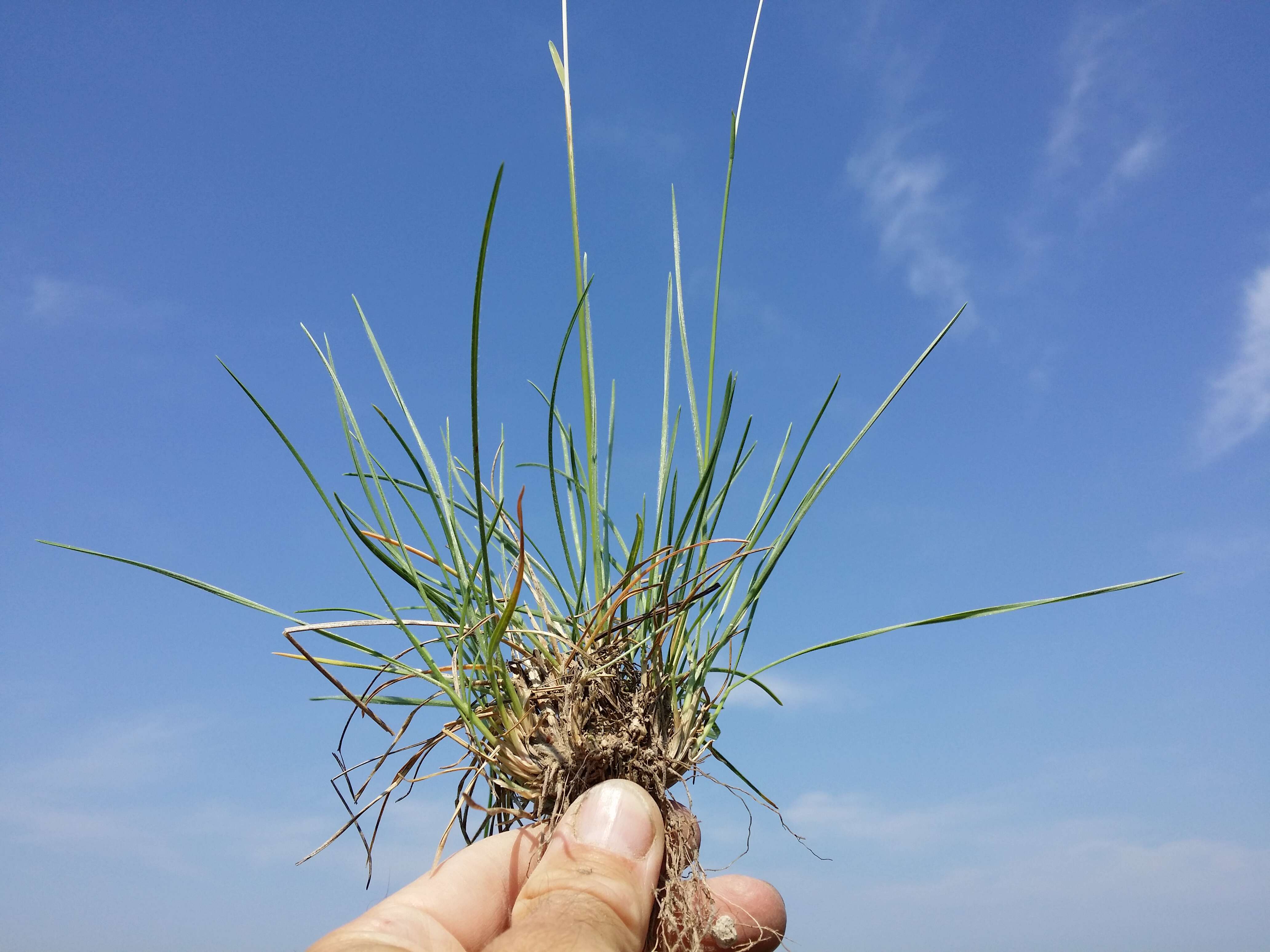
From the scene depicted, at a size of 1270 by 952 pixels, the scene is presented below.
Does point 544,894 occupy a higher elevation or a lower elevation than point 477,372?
lower

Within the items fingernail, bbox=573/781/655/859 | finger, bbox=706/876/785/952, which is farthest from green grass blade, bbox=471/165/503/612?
finger, bbox=706/876/785/952

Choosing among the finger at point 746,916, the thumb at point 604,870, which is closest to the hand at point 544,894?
the thumb at point 604,870

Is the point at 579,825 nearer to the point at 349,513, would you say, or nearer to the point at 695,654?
the point at 695,654

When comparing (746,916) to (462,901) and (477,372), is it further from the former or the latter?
(477,372)

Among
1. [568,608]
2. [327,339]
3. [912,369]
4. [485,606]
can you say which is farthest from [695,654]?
[327,339]

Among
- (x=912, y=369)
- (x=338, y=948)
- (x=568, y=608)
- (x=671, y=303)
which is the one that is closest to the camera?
(x=338, y=948)

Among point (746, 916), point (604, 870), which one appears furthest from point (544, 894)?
point (746, 916)

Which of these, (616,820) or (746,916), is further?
(746,916)
